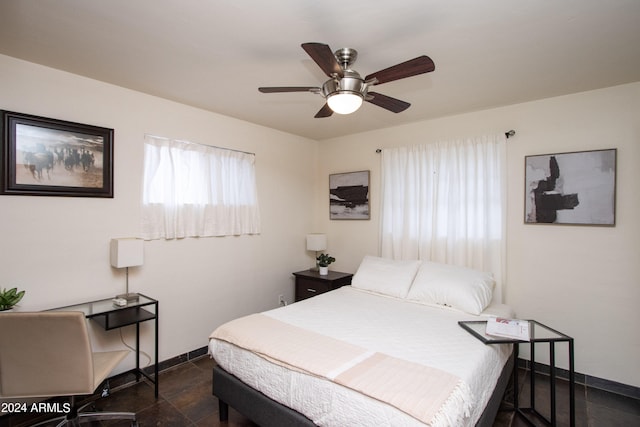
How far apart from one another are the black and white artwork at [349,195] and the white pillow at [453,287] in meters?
1.26

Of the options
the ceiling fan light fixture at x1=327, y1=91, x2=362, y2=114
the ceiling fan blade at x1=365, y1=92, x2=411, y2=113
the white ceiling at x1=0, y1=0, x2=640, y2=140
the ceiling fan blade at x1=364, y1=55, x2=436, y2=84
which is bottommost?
the ceiling fan light fixture at x1=327, y1=91, x2=362, y2=114

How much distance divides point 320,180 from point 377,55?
2.60 meters

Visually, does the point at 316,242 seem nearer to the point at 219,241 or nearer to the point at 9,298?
the point at 219,241

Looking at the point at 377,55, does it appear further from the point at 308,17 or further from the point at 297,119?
the point at 297,119

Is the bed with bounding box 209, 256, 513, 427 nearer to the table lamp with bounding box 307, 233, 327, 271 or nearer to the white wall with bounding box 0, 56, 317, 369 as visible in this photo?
the white wall with bounding box 0, 56, 317, 369

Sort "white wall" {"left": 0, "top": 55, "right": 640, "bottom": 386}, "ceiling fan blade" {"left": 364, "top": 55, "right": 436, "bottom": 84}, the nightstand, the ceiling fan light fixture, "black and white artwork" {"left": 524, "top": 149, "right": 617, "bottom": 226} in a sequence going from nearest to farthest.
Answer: "ceiling fan blade" {"left": 364, "top": 55, "right": 436, "bottom": 84} < the ceiling fan light fixture < "white wall" {"left": 0, "top": 55, "right": 640, "bottom": 386} < "black and white artwork" {"left": 524, "top": 149, "right": 617, "bottom": 226} < the nightstand

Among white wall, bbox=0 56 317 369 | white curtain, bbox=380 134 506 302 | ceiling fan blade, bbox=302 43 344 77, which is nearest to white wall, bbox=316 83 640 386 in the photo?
white curtain, bbox=380 134 506 302

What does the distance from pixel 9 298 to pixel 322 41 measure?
258 centimetres

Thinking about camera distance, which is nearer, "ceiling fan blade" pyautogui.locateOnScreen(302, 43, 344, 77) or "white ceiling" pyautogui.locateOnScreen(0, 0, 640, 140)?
"ceiling fan blade" pyautogui.locateOnScreen(302, 43, 344, 77)

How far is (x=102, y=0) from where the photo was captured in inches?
60.5

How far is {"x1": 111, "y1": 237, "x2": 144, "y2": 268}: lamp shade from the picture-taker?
242 centimetres

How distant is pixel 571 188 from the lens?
8.75ft

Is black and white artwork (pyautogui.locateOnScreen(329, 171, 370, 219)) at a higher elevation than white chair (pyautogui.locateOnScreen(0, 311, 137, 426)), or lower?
higher

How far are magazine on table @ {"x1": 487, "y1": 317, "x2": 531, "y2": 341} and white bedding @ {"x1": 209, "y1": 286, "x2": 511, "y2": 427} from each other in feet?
0.38
